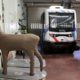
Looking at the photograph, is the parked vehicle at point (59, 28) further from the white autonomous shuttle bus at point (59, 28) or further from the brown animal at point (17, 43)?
the brown animal at point (17, 43)

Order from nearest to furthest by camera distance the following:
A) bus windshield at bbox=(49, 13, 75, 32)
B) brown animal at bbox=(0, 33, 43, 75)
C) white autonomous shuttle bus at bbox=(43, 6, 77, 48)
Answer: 1. brown animal at bbox=(0, 33, 43, 75)
2. white autonomous shuttle bus at bbox=(43, 6, 77, 48)
3. bus windshield at bbox=(49, 13, 75, 32)

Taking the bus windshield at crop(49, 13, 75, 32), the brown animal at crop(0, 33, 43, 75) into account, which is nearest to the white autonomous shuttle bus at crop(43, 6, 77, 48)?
the bus windshield at crop(49, 13, 75, 32)

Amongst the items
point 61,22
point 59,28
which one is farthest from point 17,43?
point 61,22

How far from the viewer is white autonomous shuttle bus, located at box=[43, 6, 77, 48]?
9477mm

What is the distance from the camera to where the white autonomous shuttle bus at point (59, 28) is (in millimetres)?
9477

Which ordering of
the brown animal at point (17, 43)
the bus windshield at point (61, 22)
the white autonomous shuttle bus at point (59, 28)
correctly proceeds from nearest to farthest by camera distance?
the brown animal at point (17, 43) < the white autonomous shuttle bus at point (59, 28) < the bus windshield at point (61, 22)

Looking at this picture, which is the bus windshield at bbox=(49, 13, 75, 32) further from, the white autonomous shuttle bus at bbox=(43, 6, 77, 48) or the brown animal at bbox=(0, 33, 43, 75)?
the brown animal at bbox=(0, 33, 43, 75)

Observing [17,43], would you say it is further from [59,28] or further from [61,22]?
[61,22]

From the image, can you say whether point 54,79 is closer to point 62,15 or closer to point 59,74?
point 59,74

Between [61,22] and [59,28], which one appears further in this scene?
[61,22]

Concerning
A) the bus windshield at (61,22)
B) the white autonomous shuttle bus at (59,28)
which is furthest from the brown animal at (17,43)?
the bus windshield at (61,22)

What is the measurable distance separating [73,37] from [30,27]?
262cm

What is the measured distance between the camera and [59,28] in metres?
9.64

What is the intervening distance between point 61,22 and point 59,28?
1.06ft
